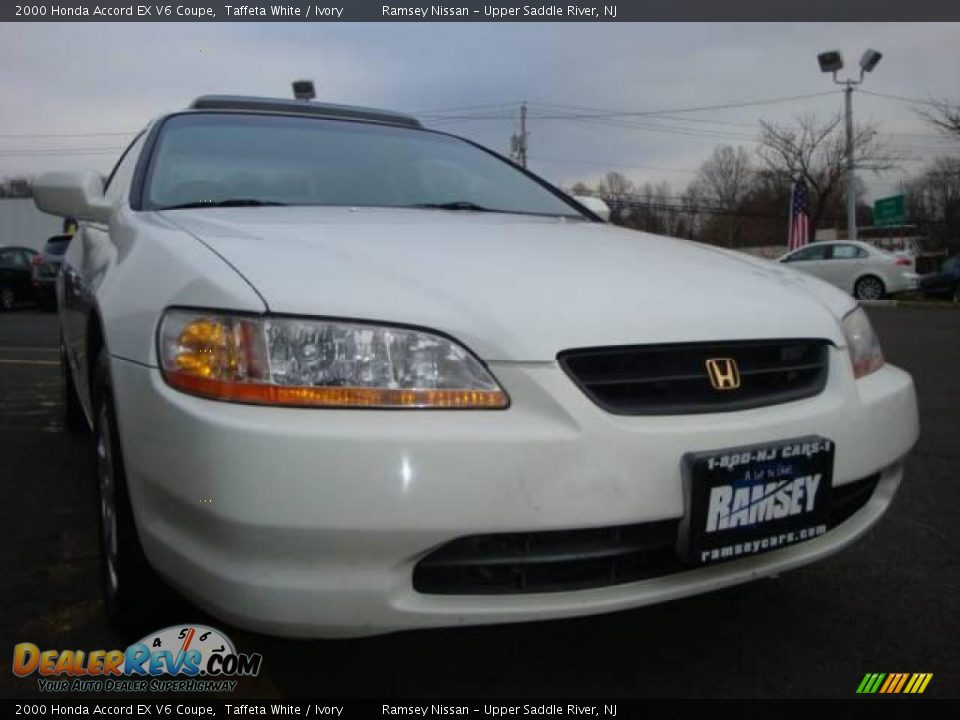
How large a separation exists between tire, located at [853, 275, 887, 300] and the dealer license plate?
16545 mm

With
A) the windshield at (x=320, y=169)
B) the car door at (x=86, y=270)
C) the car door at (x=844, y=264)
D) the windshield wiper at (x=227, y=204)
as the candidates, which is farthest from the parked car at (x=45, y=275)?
the car door at (x=844, y=264)

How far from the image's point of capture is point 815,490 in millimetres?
1772

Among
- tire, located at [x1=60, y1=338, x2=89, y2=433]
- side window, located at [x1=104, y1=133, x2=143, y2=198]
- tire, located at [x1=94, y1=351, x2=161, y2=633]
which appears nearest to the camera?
tire, located at [x1=94, y1=351, x2=161, y2=633]

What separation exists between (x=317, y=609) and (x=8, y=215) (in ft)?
95.8

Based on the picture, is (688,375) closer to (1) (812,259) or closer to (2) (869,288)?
(1) (812,259)

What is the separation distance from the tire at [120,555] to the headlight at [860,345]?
1.74 m

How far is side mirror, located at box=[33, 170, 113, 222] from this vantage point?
2.73 m

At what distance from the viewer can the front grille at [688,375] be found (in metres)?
1.62

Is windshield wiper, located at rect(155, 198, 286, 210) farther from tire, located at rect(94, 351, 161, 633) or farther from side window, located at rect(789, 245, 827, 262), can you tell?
side window, located at rect(789, 245, 827, 262)

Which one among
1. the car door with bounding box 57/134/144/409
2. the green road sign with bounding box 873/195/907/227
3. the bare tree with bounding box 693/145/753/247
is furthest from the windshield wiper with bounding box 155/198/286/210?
the bare tree with bounding box 693/145/753/247

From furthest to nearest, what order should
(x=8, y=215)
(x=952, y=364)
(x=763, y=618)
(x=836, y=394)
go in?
(x=8, y=215)
(x=952, y=364)
(x=763, y=618)
(x=836, y=394)

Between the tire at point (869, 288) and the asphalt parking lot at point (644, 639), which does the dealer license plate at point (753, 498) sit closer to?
the asphalt parking lot at point (644, 639)

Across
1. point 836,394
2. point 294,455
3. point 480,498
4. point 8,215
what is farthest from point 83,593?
point 8,215

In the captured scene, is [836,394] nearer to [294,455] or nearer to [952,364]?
[294,455]
